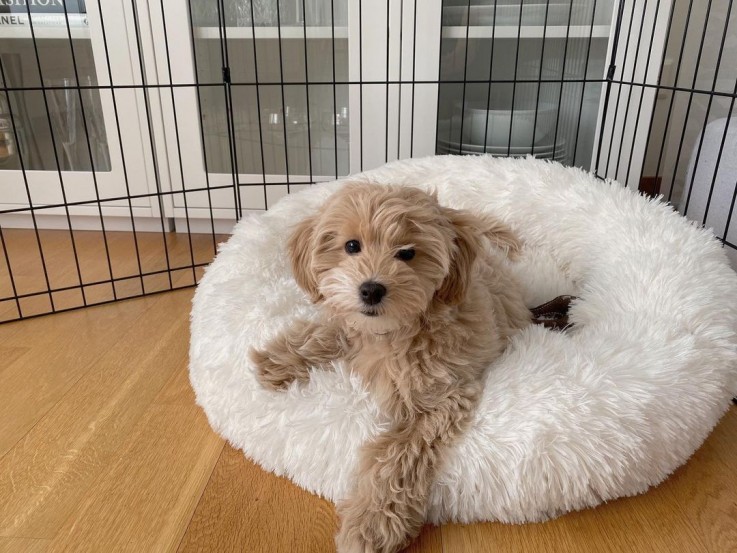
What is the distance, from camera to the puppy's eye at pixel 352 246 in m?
1.05

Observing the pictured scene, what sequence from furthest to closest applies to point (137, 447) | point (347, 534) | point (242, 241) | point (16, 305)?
point (16, 305) < point (242, 241) < point (137, 447) < point (347, 534)

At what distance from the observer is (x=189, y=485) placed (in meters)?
1.15

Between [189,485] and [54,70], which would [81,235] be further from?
[189,485]

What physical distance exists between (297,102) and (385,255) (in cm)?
168

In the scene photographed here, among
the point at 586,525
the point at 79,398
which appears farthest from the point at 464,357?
the point at 79,398

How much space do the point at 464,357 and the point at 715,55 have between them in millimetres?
2035

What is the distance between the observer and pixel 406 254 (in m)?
1.04

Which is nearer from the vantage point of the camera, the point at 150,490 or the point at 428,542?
the point at 428,542

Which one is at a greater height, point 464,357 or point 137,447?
point 464,357

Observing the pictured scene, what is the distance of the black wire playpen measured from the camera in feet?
7.14

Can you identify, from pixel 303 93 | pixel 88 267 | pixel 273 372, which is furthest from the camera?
pixel 303 93

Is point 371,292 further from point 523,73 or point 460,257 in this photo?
point 523,73

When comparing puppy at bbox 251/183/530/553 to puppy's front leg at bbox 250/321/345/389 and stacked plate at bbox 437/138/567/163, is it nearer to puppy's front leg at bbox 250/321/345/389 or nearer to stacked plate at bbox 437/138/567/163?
puppy's front leg at bbox 250/321/345/389

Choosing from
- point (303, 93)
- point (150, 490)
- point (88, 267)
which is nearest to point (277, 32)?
point (303, 93)
